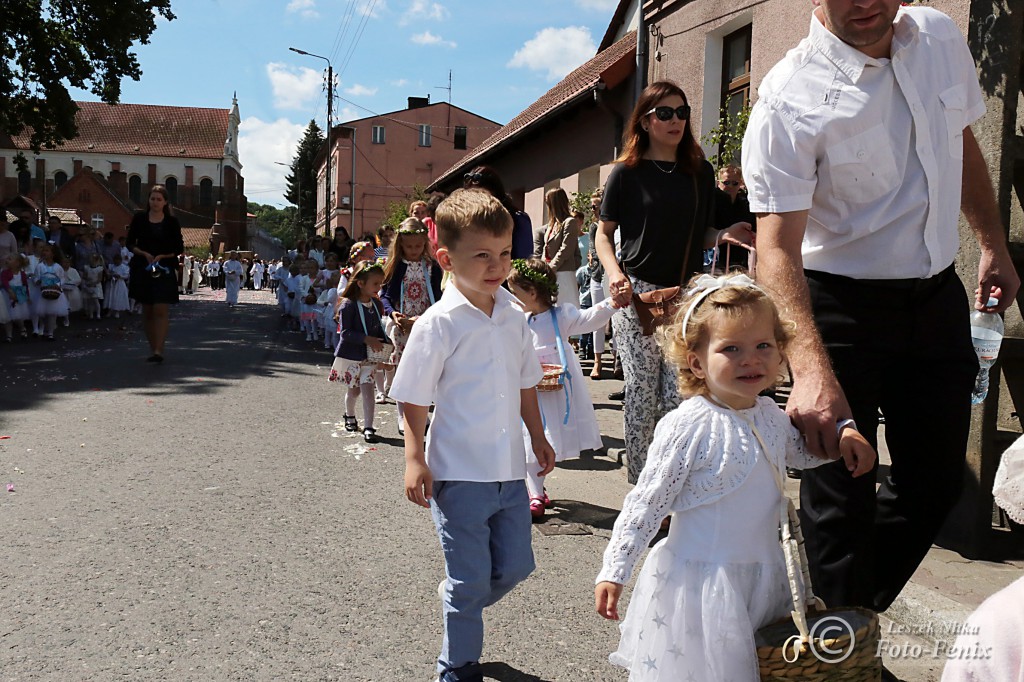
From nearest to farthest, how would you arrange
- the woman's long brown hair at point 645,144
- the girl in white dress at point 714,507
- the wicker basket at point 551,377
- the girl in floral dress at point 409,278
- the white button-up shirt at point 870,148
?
the girl in white dress at point 714,507, the white button-up shirt at point 870,148, the woman's long brown hair at point 645,144, the wicker basket at point 551,377, the girl in floral dress at point 409,278

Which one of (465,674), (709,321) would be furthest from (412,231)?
(709,321)

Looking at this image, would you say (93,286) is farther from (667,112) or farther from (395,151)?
(395,151)

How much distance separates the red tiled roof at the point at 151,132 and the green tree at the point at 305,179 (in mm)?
12065

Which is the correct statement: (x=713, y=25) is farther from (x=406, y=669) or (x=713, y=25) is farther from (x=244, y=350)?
(x=406, y=669)

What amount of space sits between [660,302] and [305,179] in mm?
121069

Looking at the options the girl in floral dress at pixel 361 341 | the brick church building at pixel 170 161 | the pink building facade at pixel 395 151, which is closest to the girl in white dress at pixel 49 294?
the girl in floral dress at pixel 361 341

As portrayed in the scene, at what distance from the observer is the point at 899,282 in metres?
2.74

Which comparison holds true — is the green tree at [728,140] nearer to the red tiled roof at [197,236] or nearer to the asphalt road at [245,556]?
the asphalt road at [245,556]

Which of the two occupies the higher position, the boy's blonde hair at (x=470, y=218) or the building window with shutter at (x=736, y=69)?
the building window with shutter at (x=736, y=69)

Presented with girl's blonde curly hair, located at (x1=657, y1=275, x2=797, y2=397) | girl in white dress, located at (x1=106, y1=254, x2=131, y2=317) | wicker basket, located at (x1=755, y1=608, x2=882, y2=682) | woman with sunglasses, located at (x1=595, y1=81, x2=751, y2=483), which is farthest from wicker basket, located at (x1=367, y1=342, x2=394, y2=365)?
girl in white dress, located at (x1=106, y1=254, x2=131, y2=317)

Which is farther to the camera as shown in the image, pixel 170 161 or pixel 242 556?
pixel 170 161

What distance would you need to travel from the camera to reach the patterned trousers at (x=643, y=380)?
16.6 ft

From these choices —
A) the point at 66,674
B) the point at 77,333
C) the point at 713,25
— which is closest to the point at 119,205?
the point at 77,333

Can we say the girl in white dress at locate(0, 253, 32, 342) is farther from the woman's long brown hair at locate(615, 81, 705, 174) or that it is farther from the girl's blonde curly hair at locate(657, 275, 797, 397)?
the girl's blonde curly hair at locate(657, 275, 797, 397)
